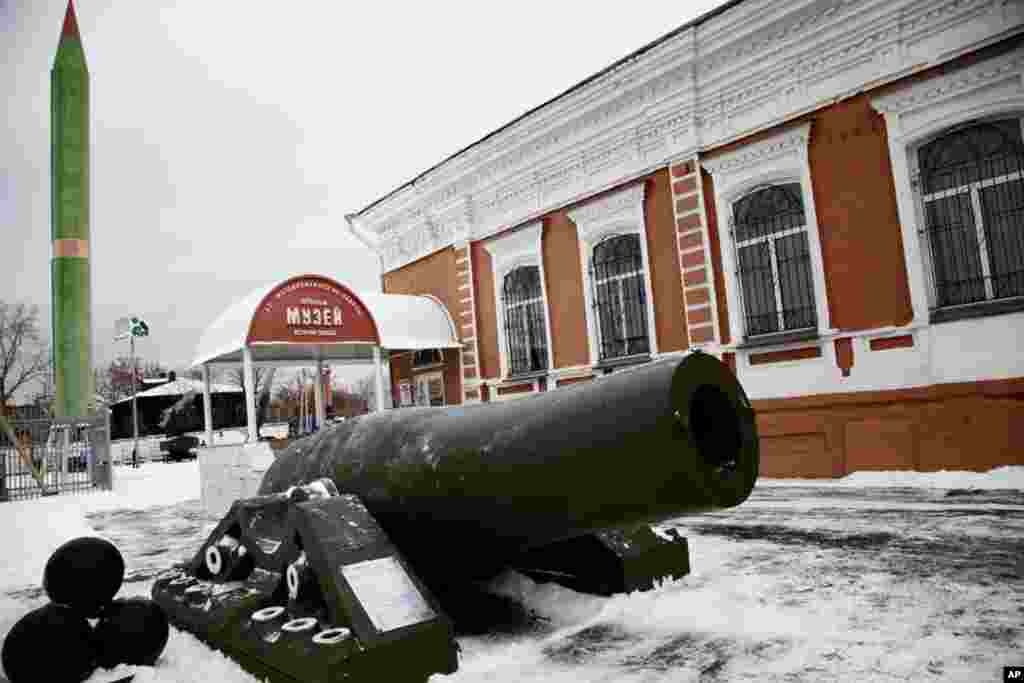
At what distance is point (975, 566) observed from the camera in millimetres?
3674

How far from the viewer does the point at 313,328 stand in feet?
38.0

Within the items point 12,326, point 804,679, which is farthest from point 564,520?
point 12,326

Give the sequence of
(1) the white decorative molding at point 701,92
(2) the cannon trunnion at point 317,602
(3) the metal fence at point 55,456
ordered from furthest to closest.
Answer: (3) the metal fence at point 55,456 < (1) the white decorative molding at point 701,92 < (2) the cannon trunnion at point 317,602

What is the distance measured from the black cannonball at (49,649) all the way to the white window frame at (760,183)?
802 centimetres

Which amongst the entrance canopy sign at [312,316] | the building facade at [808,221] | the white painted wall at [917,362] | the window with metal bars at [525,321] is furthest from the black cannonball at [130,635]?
the window with metal bars at [525,321]

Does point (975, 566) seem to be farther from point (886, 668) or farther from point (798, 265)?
point (798, 265)

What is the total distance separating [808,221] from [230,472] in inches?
327

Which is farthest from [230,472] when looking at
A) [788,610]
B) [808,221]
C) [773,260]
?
[808,221]

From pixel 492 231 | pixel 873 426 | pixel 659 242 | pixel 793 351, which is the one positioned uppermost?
pixel 492 231

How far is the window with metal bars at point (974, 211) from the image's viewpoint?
7.19 metres

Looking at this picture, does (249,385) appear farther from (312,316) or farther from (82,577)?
(82,577)

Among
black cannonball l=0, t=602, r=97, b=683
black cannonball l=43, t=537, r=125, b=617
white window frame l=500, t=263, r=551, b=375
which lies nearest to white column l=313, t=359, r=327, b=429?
white window frame l=500, t=263, r=551, b=375

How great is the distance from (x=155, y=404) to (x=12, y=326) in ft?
137

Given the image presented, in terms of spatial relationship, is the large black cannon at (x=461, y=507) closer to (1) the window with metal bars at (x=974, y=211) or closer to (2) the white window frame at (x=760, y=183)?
(1) the window with metal bars at (x=974, y=211)
